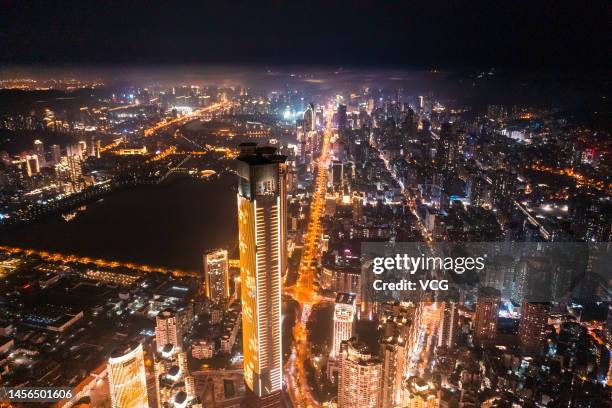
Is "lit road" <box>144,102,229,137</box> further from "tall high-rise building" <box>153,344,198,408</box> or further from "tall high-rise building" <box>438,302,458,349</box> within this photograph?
"tall high-rise building" <box>438,302,458,349</box>

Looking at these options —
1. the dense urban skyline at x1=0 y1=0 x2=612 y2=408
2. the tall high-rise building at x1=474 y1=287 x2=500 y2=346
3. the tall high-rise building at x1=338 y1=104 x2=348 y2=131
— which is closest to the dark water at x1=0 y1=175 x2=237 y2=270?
the dense urban skyline at x1=0 y1=0 x2=612 y2=408

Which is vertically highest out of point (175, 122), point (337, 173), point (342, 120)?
point (342, 120)

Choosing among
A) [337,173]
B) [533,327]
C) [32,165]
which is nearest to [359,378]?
[533,327]

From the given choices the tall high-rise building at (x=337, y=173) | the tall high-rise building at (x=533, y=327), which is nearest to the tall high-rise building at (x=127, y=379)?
the tall high-rise building at (x=533, y=327)

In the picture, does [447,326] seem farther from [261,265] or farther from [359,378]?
[261,265]

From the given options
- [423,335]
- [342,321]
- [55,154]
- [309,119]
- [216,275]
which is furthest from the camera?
[309,119]

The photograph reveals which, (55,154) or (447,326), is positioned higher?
(55,154)

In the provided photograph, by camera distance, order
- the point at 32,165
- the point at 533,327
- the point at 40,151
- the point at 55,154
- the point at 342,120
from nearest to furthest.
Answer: the point at 533,327, the point at 32,165, the point at 40,151, the point at 55,154, the point at 342,120
